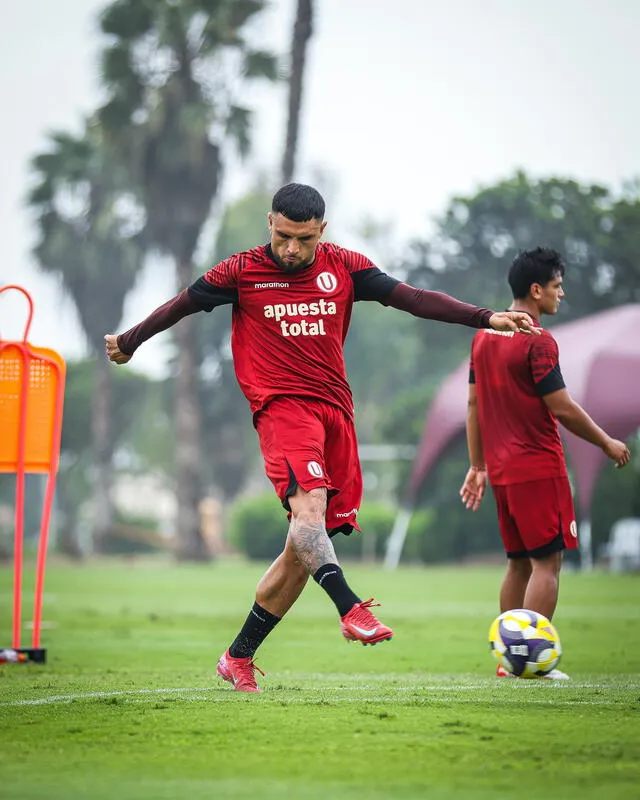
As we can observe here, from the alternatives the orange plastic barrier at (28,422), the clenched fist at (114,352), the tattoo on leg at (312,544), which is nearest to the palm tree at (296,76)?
the orange plastic barrier at (28,422)

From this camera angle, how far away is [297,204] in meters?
5.82

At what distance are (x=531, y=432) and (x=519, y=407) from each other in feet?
0.48

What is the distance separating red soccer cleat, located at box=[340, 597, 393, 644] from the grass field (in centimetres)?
27

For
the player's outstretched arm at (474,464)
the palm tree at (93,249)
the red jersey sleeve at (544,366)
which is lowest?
the player's outstretched arm at (474,464)

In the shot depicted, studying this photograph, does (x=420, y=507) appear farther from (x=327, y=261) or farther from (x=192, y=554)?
(x=327, y=261)

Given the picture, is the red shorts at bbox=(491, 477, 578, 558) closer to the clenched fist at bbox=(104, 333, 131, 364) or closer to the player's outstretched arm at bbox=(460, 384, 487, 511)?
the player's outstretched arm at bbox=(460, 384, 487, 511)

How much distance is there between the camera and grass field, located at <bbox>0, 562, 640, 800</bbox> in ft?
12.4

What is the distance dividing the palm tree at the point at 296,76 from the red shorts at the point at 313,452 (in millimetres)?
26343

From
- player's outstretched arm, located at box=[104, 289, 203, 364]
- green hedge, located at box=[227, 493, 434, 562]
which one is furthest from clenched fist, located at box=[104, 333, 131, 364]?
green hedge, located at box=[227, 493, 434, 562]

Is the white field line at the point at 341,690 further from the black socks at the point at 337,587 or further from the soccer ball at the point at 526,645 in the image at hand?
the black socks at the point at 337,587

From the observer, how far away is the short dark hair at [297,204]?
5816 millimetres

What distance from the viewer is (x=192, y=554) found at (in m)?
39.3

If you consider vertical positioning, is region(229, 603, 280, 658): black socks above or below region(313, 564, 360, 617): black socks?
below

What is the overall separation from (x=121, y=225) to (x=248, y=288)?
4503 cm
